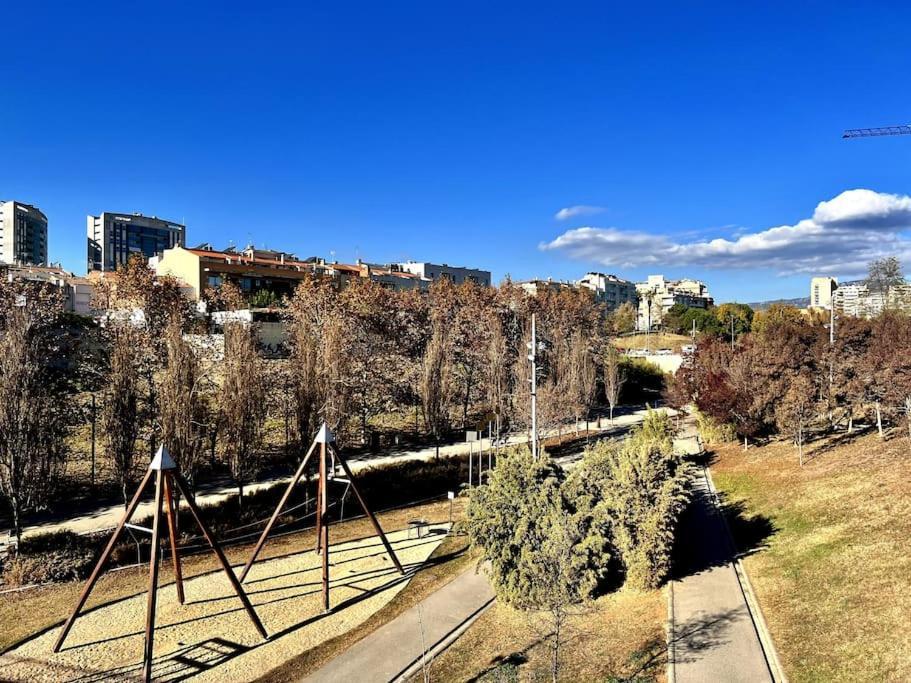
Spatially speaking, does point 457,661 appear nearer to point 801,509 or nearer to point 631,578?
point 631,578

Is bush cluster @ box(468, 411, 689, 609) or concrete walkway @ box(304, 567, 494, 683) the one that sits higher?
bush cluster @ box(468, 411, 689, 609)

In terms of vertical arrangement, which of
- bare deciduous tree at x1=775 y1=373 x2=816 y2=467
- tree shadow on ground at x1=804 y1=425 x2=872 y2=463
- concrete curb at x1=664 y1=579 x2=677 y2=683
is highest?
bare deciduous tree at x1=775 y1=373 x2=816 y2=467

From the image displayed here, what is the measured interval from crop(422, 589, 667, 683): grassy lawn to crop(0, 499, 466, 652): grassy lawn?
2.80 m

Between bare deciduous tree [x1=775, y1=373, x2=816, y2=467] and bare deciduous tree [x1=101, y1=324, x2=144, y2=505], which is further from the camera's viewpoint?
bare deciduous tree [x1=775, y1=373, x2=816, y2=467]

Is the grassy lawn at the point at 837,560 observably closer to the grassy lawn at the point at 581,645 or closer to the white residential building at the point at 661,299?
the grassy lawn at the point at 581,645

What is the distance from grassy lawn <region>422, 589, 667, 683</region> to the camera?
10930 millimetres

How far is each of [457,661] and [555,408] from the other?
2169 centimetres

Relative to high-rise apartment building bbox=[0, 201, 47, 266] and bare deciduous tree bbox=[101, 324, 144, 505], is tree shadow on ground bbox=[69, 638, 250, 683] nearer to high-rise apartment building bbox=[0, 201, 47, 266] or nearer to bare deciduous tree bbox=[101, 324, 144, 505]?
bare deciduous tree bbox=[101, 324, 144, 505]

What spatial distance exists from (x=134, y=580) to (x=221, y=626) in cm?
429

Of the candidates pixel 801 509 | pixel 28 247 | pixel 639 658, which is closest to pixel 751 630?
pixel 639 658

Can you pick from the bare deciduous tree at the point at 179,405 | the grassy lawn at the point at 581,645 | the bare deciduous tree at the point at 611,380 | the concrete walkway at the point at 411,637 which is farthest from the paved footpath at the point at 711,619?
A: the bare deciduous tree at the point at 611,380

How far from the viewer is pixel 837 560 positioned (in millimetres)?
13898

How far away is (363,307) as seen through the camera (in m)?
44.5

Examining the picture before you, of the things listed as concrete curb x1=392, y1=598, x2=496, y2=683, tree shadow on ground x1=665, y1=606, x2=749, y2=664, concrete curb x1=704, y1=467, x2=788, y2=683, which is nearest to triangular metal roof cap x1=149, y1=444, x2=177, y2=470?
concrete curb x1=392, y1=598, x2=496, y2=683
